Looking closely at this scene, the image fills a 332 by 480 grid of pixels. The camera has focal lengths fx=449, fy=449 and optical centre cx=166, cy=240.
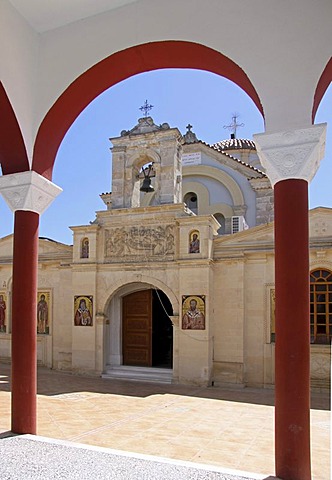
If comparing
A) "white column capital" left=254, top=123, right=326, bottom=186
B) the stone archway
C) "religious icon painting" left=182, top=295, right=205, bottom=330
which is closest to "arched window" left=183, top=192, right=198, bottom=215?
the stone archway

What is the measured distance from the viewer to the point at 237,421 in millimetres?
7820

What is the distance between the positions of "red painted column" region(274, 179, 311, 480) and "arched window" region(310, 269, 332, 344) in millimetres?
8075

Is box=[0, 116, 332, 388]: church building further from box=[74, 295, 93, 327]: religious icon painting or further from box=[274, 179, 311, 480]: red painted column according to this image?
box=[274, 179, 311, 480]: red painted column

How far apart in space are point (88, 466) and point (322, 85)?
385 cm

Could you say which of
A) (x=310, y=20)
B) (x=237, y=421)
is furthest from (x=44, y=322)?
(x=310, y=20)

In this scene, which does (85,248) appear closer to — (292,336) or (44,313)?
(44,313)

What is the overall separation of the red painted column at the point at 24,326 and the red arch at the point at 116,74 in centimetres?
76

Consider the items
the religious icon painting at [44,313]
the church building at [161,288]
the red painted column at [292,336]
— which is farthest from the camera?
the religious icon painting at [44,313]

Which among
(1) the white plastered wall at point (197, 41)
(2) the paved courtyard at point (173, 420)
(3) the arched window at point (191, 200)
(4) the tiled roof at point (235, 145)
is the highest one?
(4) the tiled roof at point (235, 145)

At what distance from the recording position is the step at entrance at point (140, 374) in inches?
477

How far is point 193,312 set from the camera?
11.8 metres

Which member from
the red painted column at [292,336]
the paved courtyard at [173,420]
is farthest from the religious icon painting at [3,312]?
the red painted column at [292,336]

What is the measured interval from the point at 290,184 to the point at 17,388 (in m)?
3.50

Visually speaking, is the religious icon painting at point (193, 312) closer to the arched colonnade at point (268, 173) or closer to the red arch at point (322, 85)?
the arched colonnade at point (268, 173)
